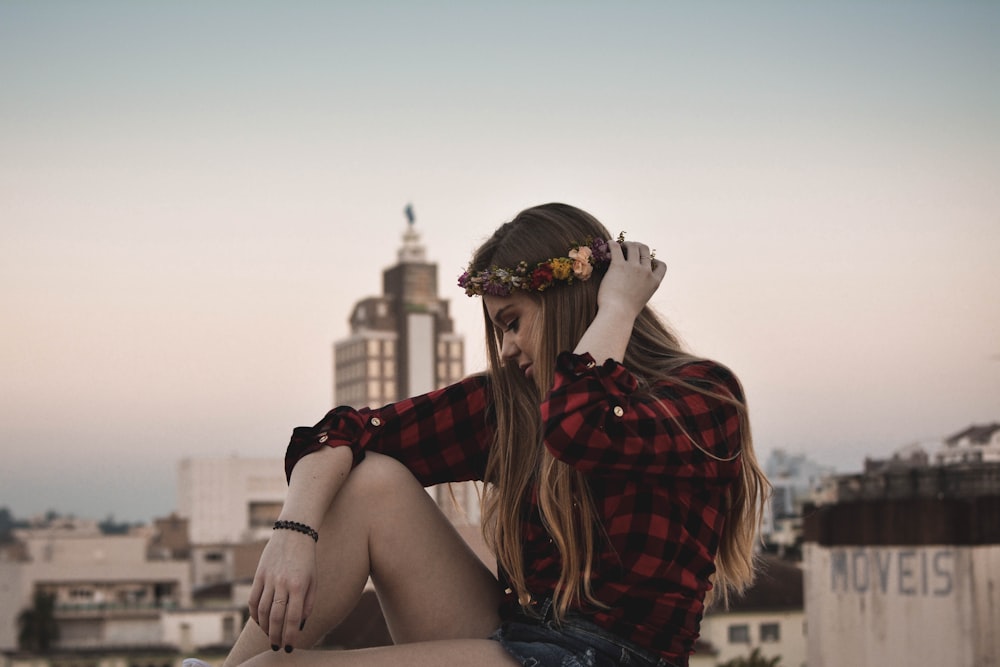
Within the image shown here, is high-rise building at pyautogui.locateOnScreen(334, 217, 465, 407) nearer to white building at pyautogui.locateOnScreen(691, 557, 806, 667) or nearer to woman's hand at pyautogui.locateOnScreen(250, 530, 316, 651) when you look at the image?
white building at pyautogui.locateOnScreen(691, 557, 806, 667)

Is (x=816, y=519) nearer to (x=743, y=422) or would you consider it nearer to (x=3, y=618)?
(x=743, y=422)

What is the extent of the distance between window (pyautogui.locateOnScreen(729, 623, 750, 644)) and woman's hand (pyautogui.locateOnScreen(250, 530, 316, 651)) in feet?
115

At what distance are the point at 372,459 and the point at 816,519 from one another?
79.8 feet

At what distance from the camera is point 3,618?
47500 mm

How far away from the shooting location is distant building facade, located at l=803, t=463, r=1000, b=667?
20.6 metres

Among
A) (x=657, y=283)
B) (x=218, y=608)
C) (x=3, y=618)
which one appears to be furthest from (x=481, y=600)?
(x=3, y=618)

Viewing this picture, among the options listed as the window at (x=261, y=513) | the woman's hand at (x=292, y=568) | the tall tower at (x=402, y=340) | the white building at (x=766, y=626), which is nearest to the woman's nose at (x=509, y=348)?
the woman's hand at (x=292, y=568)

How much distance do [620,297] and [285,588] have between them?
24.5 inches

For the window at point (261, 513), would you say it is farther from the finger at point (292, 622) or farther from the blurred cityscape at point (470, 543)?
the finger at point (292, 622)

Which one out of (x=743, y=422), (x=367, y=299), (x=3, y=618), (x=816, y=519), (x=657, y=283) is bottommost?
(x=3, y=618)

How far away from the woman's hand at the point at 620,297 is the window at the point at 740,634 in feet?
114

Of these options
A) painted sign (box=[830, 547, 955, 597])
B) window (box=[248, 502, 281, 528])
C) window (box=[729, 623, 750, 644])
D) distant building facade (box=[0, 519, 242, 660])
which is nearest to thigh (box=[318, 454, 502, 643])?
painted sign (box=[830, 547, 955, 597])

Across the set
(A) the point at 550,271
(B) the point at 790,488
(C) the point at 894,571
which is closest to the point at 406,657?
(A) the point at 550,271

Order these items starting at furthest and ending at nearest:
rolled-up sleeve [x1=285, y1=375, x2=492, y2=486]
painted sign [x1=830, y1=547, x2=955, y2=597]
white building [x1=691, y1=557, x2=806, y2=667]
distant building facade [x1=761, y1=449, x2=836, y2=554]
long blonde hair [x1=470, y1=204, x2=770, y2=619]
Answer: distant building facade [x1=761, y1=449, x2=836, y2=554], white building [x1=691, y1=557, x2=806, y2=667], painted sign [x1=830, y1=547, x2=955, y2=597], rolled-up sleeve [x1=285, y1=375, x2=492, y2=486], long blonde hair [x1=470, y1=204, x2=770, y2=619]
